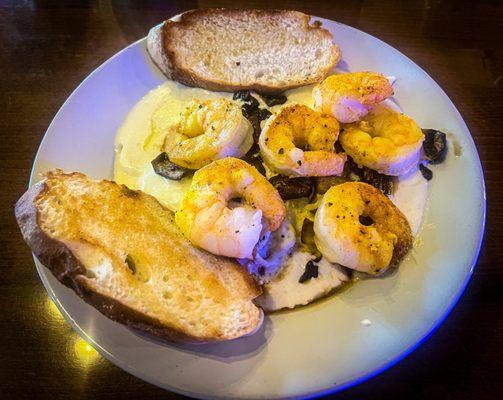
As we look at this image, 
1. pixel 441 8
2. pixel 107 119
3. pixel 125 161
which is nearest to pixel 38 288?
pixel 125 161

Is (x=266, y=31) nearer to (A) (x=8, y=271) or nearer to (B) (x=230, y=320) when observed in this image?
(B) (x=230, y=320)

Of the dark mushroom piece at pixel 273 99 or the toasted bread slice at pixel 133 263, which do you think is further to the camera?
the dark mushroom piece at pixel 273 99

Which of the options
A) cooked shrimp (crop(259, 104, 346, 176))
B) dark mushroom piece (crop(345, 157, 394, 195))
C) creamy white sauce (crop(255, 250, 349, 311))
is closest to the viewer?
creamy white sauce (crop(255, 250, 349, 311))

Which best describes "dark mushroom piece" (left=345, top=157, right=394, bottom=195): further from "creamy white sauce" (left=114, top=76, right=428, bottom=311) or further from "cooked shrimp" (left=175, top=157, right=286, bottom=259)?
"cooked shrimp" (left=175, top=157, right=286, bottom=259)

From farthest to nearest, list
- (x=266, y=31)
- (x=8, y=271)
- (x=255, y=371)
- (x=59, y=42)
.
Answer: (x=59, y=42) < (x=266, y=31) < (x=8, y=271) < (x=255, y=371)

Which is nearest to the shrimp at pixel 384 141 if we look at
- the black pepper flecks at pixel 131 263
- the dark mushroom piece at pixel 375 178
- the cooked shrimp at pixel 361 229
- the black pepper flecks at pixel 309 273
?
the dark mushroom piece at pixel 375 178

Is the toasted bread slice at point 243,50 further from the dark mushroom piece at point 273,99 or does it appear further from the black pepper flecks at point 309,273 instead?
the black pepper flecks at point 309,273

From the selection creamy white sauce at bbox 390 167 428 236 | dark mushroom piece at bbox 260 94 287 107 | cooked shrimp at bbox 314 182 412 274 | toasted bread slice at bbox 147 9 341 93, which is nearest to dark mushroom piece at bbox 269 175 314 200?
cooked shrimp at bbox 314 182 412 274
